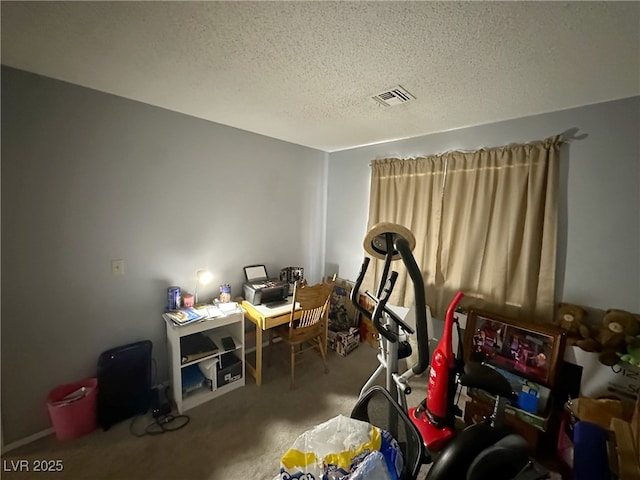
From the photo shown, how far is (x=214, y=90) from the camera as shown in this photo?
65.2 inches

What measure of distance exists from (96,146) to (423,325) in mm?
2339

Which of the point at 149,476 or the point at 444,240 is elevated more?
the point at 444,240

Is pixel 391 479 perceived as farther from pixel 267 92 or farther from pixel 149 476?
pixel 267 92

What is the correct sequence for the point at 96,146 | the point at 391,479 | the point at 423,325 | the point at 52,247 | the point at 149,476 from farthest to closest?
the point at 96,146 → the point at 52,247 → the point at 149,476 → the point at 423,325 → the point at 391,479

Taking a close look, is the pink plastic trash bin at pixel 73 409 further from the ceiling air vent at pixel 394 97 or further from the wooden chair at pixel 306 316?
the ceiling air vent at pixel 394 97

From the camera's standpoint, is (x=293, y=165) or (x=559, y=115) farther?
(x=293, y=165)

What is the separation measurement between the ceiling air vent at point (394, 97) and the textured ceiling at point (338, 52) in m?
0.04

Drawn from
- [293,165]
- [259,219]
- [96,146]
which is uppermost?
[293,165]

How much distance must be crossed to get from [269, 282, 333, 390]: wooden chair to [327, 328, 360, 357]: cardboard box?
0.33 m

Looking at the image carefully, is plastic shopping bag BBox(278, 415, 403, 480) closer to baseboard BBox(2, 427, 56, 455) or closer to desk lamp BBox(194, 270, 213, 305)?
desk lamp BBox(194, 270, 213, 305)

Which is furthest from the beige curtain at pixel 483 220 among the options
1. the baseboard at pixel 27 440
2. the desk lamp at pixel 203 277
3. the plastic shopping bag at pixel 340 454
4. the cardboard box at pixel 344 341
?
the baseboard at pixel 27 440

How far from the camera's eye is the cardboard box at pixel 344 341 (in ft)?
8.95

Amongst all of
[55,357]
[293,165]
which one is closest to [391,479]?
[55,357]

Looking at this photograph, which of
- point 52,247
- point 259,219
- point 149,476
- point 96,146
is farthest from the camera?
point 259,219
